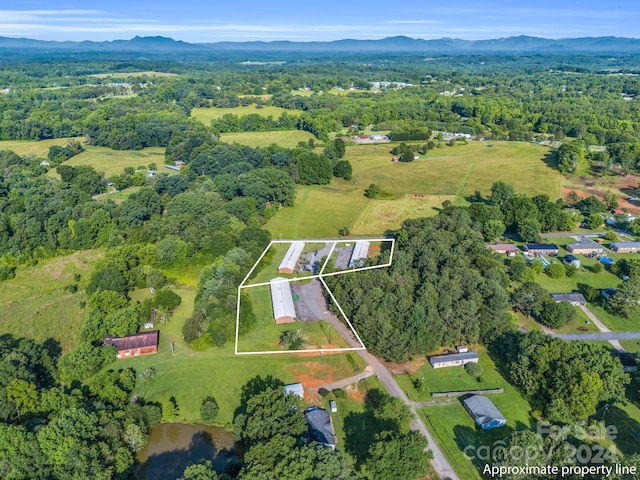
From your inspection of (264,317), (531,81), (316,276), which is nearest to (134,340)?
(264,317)

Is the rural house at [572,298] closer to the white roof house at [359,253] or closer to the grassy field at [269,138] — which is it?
the white roof house at [359,253]

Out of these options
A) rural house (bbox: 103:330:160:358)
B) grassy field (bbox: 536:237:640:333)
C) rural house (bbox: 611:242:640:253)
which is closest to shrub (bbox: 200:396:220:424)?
rural house (bbox: 103:330:160:358)

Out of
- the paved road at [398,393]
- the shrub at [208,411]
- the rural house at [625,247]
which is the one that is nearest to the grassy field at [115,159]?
the paved road at [398,393]

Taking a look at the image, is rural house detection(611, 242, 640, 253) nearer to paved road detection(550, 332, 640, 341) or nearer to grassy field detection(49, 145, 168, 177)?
paved road detection(550, 332, 640, 341)

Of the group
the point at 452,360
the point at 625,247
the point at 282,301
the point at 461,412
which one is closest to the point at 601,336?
the point at 452,360

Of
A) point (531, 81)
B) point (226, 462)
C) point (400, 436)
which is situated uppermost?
point (531, 81)

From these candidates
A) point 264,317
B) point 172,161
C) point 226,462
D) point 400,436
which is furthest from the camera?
point 172,161

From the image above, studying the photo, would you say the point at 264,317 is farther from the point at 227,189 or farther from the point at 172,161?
Result: the point at 172,161

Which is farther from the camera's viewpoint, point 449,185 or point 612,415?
point 449,185
